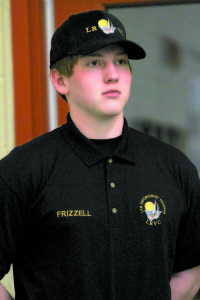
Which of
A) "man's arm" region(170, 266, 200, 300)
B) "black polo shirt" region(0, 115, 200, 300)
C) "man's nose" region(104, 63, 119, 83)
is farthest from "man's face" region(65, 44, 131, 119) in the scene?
"man's arm" region(170, 266, 200, 300)

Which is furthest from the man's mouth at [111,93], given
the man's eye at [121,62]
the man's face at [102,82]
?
the man's eye at [121,62]

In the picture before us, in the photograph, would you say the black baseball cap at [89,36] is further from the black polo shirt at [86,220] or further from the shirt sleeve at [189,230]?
the shirt sleeve at [189,230]

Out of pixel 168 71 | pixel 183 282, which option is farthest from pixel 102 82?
pixel 168 71

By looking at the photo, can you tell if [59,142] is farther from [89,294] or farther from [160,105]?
[160,105]

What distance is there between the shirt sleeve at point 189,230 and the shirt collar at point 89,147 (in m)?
0.21

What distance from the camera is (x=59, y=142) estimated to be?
1.63 meters

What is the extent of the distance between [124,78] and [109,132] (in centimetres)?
17

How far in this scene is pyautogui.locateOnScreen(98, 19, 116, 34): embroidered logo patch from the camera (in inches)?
62.0

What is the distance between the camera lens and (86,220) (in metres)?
1.50

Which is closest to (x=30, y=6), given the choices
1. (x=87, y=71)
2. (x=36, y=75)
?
(x=36, y=75)

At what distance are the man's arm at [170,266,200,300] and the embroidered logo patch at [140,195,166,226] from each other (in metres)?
0.35

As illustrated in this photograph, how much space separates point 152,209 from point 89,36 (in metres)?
0.55

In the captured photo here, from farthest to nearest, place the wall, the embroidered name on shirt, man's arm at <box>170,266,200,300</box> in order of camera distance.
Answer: the wall < man's arm at <box>170,266,200,300</box> < the embroidered name on shirt

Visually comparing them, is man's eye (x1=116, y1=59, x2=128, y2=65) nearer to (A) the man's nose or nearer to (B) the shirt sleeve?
(A) the man's nose
